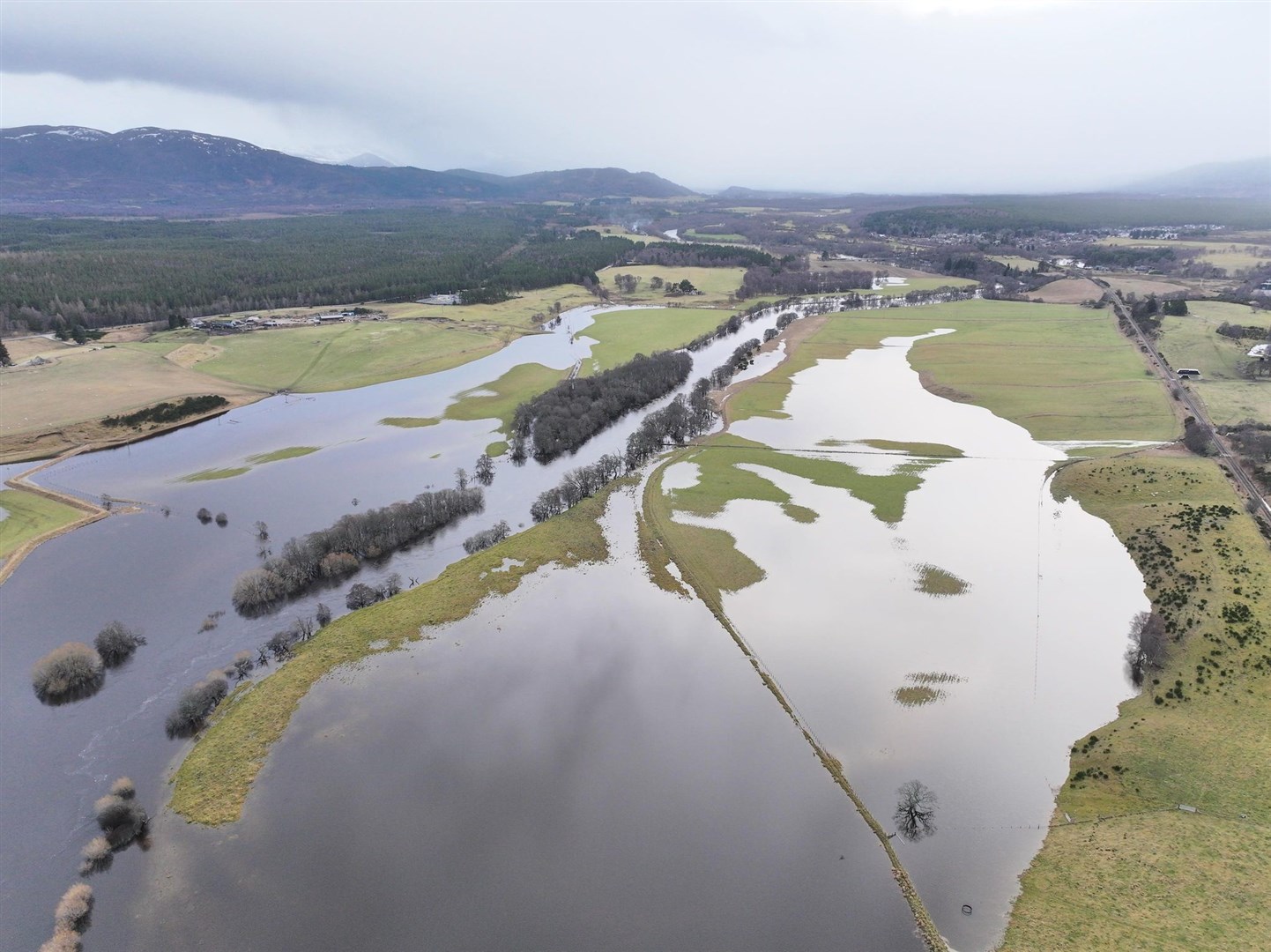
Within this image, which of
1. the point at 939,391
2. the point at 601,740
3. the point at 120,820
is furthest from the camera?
the point at 939,391

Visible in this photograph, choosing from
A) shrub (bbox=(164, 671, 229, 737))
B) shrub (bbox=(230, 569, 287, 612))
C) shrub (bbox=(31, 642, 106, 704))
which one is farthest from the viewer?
shrub (bbox=(230, 569, 287, 612))

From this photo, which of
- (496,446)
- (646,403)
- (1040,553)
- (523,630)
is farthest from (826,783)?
(646,403)

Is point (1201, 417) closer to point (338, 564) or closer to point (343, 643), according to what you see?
point (343, 643)

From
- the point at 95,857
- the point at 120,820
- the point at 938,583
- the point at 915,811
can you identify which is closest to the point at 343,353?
the point at 120,820

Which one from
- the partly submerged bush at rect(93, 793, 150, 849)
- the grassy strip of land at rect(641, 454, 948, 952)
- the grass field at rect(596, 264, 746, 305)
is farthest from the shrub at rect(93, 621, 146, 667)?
the grass field at rect(596, 264, 746, 305)

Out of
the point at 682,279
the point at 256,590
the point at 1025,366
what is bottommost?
the point at 256,590

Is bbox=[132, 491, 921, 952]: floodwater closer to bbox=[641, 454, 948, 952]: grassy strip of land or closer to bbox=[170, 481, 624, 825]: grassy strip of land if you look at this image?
bbox=[641, 454, 948, 952]: grassy strip of land

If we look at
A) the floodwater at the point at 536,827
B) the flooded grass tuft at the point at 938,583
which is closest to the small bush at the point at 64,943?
the floodwater at the point at 536,827
